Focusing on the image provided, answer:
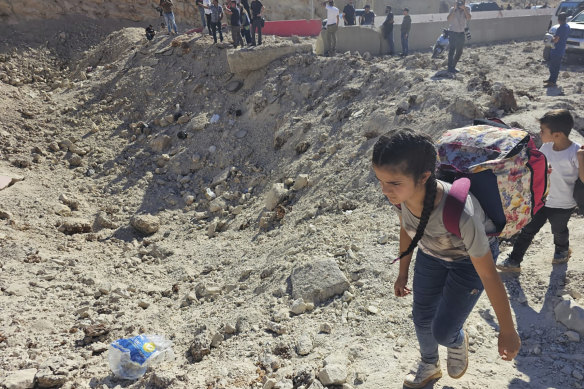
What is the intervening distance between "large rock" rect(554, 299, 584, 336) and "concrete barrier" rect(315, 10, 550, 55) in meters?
8.99

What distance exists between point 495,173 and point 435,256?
0.50 meters

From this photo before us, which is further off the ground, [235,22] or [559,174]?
[235,22]

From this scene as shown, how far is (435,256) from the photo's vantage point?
7.25 feet

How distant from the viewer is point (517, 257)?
12.3ft

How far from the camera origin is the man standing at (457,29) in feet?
29.7

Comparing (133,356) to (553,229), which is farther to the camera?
(553,229)

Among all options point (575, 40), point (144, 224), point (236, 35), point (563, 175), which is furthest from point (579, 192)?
point (575, 40)

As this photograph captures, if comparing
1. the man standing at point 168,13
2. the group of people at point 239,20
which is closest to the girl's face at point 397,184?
the group of people at point 239,20

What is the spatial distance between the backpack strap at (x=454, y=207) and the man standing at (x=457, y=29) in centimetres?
793

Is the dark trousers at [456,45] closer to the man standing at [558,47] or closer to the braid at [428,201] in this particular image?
the man standing at [558,47]

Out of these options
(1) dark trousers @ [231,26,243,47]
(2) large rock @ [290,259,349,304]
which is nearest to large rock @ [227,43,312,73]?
(1) dark trousers @ [231,26,243,47]

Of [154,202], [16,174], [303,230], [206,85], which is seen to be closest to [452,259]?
[303,230]

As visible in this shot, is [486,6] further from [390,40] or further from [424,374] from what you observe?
[424,374]

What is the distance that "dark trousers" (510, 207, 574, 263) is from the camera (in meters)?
3.52
